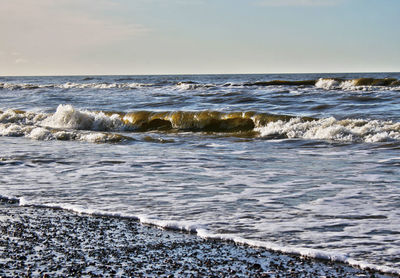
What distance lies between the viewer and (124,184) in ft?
22.2

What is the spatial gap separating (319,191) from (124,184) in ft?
8.32

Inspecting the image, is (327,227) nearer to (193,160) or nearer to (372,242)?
(372,242)

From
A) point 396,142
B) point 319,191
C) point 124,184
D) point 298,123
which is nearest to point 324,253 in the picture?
point 319,191

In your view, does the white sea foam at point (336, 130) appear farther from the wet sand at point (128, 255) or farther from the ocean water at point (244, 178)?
the wet sand at point (128, 255)

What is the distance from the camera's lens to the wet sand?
3.51 metres

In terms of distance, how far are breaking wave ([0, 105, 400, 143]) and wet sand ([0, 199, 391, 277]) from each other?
7657 mm

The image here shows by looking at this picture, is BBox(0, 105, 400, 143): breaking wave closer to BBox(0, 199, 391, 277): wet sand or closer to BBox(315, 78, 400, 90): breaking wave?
BBox(0, 199, 391, 277): wet sand

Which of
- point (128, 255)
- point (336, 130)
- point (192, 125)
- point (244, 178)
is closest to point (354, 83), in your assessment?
point (192, 125)

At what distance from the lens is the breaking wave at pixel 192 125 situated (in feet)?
39.1

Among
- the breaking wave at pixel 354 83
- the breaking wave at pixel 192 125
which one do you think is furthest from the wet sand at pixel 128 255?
the breaking wave at pixel 354 83

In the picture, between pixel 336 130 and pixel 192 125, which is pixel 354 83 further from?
pixel 336 130

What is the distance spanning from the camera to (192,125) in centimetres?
1579

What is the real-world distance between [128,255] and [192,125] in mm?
11977

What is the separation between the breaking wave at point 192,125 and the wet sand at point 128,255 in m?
7.66
